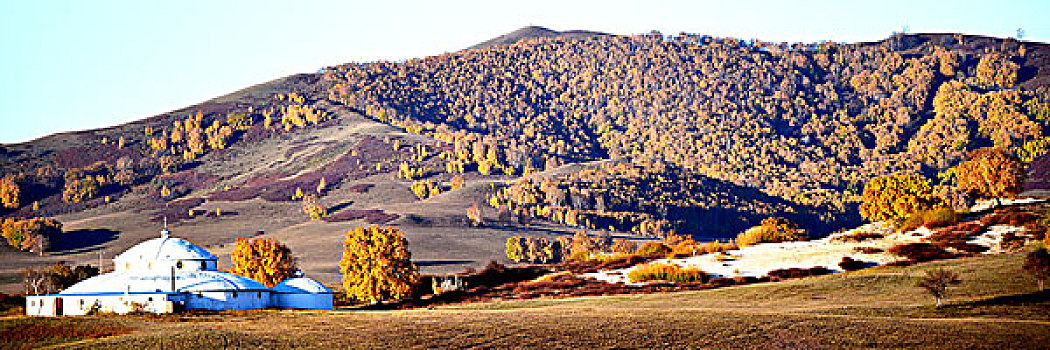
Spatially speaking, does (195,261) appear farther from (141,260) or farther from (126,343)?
(126,343)

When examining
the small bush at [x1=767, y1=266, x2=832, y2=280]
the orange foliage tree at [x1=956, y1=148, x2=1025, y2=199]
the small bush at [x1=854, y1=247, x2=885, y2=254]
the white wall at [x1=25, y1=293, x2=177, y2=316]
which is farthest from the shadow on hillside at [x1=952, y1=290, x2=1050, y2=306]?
the orange foliage tree at [x1=956, y1=148, x2=1025, y2=199]

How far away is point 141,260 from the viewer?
267 ft

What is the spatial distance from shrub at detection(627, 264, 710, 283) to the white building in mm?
27388

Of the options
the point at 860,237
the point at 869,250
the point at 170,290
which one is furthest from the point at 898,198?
the point at 170,290

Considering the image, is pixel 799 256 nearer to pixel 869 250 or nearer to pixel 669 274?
pixel 869 250

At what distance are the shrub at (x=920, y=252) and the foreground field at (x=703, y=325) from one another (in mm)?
12279

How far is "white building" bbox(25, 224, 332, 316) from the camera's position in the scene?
72438 mm

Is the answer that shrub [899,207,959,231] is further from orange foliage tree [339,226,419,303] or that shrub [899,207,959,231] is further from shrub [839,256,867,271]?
orange foliage tree [339,226,419,303]

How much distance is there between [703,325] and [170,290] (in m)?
46.7

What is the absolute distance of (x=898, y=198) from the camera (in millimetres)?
112188

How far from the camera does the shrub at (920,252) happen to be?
76875 millimetres

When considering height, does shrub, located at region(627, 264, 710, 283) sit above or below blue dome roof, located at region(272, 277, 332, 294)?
below

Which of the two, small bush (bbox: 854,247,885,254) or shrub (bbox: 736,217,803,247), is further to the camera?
shrub (bbox: 736,217,803,247)

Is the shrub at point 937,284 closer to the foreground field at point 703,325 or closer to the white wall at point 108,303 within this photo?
the foreground field at point 703,325
